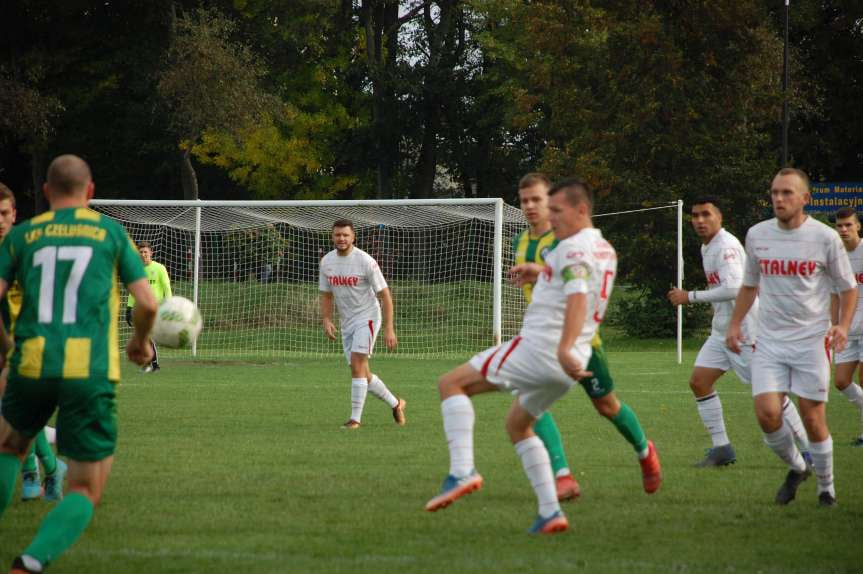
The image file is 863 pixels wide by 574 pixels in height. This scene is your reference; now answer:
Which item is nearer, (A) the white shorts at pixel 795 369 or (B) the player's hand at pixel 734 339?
(A) the white shorts at pixel 795 369

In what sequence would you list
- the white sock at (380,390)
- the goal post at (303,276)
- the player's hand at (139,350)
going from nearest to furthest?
the player's hand at (139,350) → the white sock at (380,390) → the goal post at (303,276)

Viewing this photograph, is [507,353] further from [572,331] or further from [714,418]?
[714,418]

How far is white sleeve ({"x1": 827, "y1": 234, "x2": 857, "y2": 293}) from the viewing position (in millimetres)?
7629

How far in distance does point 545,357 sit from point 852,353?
6.10 metres

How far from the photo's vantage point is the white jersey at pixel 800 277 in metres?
7.64

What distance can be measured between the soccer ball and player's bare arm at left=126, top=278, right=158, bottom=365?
126 cm

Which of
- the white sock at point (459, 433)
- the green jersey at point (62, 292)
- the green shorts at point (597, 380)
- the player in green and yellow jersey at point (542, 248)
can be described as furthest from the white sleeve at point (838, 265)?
the green jersey at point (62, 292)

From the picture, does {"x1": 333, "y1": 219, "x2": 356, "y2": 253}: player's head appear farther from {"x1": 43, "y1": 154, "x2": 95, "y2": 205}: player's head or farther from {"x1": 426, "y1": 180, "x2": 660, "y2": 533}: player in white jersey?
{"x1": 43, "y1": 154, "x2": 95, "y2": 205}: player's head

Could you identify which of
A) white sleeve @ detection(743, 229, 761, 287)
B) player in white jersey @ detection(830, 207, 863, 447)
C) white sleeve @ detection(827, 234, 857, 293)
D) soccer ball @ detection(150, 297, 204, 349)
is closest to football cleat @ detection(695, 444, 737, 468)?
player in white jersey @ detection(830, 207, 863, 447)

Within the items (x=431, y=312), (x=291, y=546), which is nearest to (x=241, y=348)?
(x=431, y=312)

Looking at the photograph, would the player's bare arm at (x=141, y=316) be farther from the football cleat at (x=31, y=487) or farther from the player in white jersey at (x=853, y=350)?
the player in white jersey at (x=853, y=350)

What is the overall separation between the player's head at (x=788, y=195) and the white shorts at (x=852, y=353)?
4.20 m

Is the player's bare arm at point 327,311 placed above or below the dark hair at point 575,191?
below

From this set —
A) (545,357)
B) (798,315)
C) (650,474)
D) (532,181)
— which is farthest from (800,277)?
(545,357)
